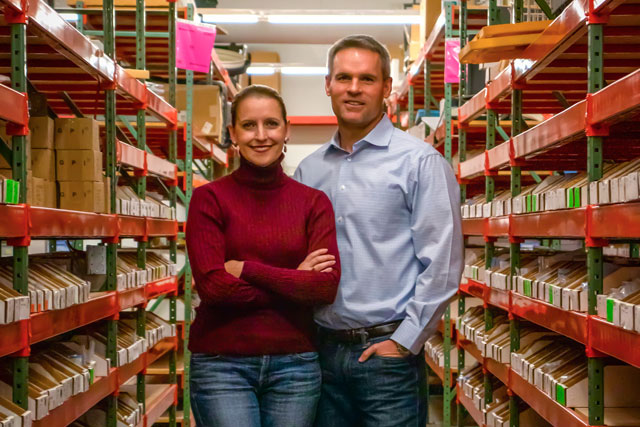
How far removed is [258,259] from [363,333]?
41 cm

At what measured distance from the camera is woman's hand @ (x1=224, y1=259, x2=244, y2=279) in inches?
91.4

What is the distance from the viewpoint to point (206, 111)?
21.7 ft

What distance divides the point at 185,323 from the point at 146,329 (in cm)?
130

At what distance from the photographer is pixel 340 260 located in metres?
2.55

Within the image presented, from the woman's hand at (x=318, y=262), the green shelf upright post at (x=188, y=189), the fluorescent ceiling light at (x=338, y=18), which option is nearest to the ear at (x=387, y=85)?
the woman's hand at (x=318, y=262)

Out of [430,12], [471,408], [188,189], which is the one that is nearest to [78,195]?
[471,408]

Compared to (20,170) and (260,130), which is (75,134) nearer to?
(20,170)

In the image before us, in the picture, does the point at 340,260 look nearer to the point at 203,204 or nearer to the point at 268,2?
the point at 203,204

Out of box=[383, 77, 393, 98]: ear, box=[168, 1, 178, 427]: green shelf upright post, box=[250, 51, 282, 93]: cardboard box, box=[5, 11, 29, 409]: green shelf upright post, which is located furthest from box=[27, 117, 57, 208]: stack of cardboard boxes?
box=[250, 51, 282, 93]: cardboard box

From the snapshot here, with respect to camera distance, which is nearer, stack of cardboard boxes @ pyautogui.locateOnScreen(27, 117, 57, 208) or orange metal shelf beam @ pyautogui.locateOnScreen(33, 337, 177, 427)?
orange metal shelf beam @ pyautogui.locateOnScreen(33, 337, 177, 427)

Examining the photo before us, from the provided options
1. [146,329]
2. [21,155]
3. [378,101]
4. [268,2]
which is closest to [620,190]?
[378,101]

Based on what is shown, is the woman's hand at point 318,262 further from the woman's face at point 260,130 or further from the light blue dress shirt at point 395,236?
the woman's face at point 260,130

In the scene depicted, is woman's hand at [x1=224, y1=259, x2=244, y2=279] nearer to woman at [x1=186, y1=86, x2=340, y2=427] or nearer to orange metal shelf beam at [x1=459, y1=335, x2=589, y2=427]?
woman at [x1=186, y1=86, x2=340, y2=427]

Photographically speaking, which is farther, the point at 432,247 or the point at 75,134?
the point at 75,134
